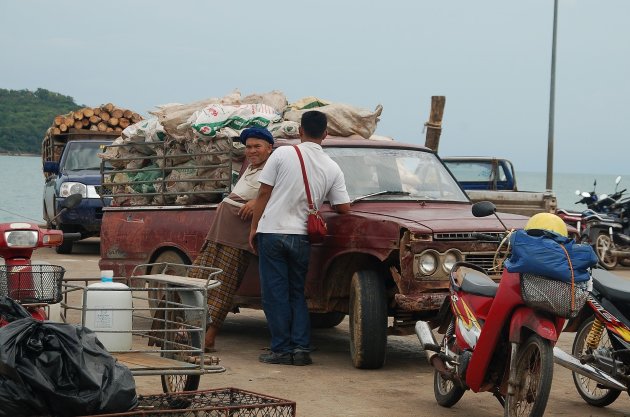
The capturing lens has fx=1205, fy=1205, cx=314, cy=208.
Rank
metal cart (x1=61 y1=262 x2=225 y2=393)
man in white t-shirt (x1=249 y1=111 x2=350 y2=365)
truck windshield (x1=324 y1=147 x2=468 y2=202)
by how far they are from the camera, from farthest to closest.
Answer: truck windshield (x1=324 y1=147 x2=468 y2=202) < man in white t-shirt (x1=249 y1=111 x2=350 y2=365) < metal cart (x1=61 y1=262 x2=225 y2=393)

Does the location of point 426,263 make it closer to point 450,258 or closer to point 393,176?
point 450,258

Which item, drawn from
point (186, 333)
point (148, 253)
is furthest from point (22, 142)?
point (186, 333)

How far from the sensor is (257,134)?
10.2 m

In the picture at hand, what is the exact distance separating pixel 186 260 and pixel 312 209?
6.71 feet

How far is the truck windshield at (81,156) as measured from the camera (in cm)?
2178

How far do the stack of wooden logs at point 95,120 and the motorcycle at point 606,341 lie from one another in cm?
1751

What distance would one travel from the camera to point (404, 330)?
31.6 ft

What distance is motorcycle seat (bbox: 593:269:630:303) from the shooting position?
25.3ft

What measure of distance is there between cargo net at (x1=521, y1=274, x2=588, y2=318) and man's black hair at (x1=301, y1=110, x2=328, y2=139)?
11.3ft

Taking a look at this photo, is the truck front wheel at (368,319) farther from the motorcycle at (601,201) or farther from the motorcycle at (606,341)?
the motorcycle at (601,201)

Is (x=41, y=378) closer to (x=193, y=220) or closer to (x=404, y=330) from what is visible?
(x=404, y=330)

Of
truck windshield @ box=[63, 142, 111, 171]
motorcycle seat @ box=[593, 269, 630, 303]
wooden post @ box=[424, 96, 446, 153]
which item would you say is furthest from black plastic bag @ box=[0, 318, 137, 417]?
truck windshield @ box=[63, 142, 111, 171]

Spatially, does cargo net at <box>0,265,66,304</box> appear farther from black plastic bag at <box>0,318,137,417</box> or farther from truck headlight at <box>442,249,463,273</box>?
truck headlight at <box>442,249,463,273</box>

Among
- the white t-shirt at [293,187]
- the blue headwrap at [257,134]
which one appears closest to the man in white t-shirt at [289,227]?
the white t-shirt at [293,187]
